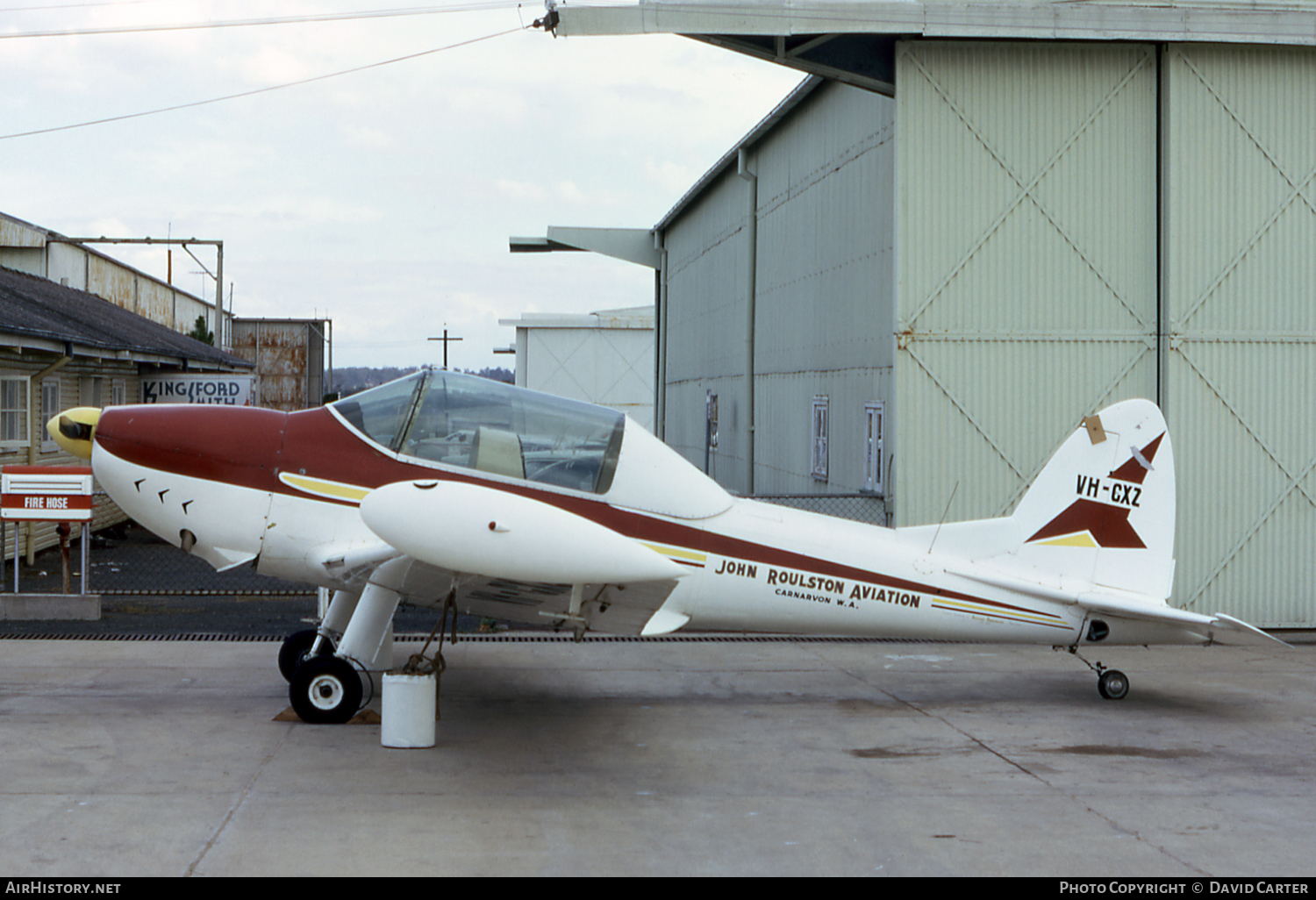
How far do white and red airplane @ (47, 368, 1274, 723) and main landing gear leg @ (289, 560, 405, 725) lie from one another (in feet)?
0.04

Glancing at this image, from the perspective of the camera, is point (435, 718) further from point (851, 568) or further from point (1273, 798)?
point (1273, 798)

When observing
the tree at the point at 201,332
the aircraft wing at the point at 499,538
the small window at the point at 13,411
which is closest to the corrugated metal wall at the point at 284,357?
the tree at the point at 201,332

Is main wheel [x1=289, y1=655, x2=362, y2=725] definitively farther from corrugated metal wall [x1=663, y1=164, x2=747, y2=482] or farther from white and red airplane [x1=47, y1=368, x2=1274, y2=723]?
corrugated metal wall [x1=663, y1=164, x2=747, y2=482]

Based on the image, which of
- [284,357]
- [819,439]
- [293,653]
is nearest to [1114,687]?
[293,653]

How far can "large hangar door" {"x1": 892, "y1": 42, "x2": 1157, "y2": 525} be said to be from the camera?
36.1 feet

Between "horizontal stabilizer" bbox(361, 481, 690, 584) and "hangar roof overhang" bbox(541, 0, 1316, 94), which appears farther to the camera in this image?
"hangar roof overhang" bbox(541, 0, 1316, 94)

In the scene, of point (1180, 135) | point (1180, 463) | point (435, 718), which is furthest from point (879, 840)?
point (1180, 135)

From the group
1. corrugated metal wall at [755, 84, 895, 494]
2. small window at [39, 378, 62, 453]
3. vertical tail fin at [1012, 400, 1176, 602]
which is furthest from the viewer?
small window at [39, 378, 62, 453]

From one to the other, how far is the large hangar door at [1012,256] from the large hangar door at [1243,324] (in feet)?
1.10

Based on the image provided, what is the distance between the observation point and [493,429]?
727 centimetres

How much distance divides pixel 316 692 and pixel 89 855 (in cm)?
246

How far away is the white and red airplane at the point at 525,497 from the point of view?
725cm

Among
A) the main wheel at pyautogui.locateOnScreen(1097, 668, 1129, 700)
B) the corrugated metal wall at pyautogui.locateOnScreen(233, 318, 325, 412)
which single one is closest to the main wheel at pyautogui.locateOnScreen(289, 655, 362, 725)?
the main wheel at pyautogui.locateOnScreen(1097, 668, 1129, 700)

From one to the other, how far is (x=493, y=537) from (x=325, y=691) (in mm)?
2402
